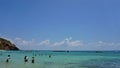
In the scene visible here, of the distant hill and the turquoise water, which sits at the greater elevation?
the distant hill

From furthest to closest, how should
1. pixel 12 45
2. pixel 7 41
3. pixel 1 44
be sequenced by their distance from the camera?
1. pixel 12 45
2. pixel 7 41
3. pixel 1 44

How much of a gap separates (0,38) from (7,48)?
10190 mm

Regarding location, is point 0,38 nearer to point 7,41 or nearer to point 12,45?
point 7,41

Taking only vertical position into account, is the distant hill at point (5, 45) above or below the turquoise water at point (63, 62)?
above

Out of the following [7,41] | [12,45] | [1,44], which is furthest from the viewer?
[12,45]

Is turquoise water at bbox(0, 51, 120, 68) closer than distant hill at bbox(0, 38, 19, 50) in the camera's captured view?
Yes

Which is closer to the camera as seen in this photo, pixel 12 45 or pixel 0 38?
pixel 0 38

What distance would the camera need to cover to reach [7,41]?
568ft

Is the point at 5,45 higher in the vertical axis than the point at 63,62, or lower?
higher

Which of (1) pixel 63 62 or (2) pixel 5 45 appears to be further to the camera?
(2) pixel 5 45

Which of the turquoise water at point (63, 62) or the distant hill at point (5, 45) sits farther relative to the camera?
the distant hill at point (5, 45)

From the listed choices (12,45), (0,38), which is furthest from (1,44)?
(12,45)

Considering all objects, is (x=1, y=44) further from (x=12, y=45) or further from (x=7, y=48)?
(x=12, y=45)
